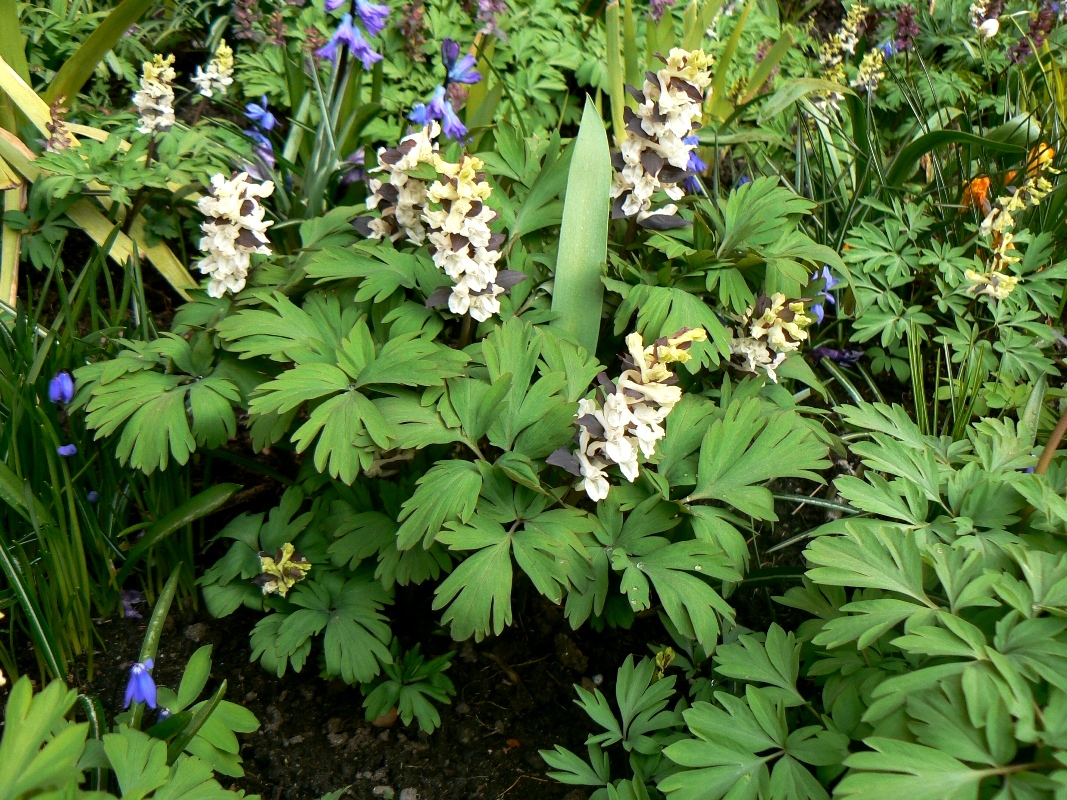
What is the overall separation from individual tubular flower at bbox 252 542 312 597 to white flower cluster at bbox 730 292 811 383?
1.05 metres

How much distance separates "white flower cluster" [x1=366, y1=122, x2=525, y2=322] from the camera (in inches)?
60.9

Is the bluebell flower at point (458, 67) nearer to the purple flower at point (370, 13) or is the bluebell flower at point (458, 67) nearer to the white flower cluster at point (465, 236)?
the purple flower at point (370, 13)

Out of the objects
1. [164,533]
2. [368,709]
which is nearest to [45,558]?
[164,533]

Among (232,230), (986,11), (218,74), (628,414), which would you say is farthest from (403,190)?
(986,11)

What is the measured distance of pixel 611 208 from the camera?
6.43ft

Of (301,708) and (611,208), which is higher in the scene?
(611,208)

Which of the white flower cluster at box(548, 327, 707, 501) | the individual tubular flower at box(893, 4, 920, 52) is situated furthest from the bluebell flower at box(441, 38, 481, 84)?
the individual tubular flower at box(893, 4, 920, 52)

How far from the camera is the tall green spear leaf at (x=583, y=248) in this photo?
5.91ft

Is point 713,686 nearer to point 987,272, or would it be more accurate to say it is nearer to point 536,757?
point 536,757

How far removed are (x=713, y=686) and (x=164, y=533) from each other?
1.19 metres

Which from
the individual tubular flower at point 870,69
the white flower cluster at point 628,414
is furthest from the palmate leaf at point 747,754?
the individual tubular flower at point 870,69

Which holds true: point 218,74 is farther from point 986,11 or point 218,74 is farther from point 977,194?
point 986,11

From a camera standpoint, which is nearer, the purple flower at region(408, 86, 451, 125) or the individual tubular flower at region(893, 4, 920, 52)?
the purple flower at region(408, 86, 451, 125)

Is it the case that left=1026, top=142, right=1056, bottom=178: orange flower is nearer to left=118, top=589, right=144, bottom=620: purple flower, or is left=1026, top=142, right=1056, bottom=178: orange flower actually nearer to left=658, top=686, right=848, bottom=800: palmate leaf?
left=658, top=686, right=848, bottom=800: palmate leaf
